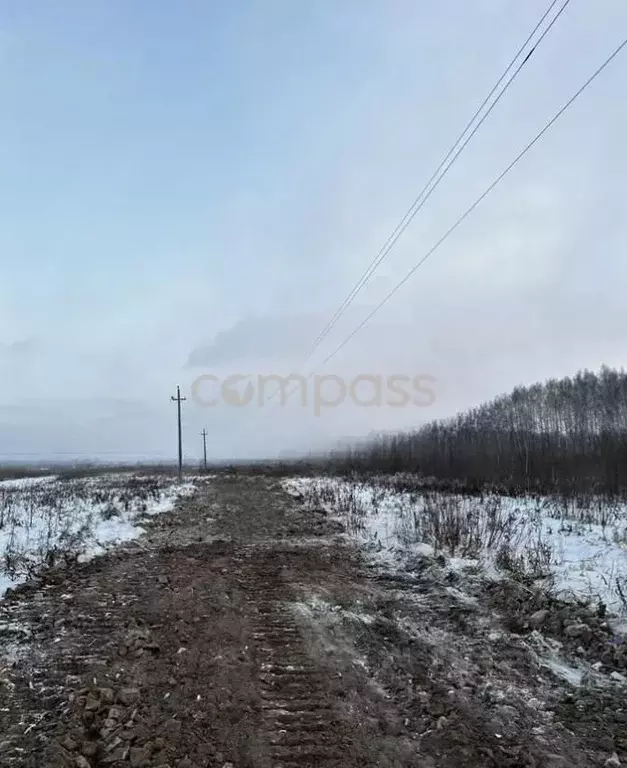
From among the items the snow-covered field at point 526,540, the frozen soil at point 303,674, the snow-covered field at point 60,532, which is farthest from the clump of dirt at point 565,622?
the snow-covered field at point 60,532

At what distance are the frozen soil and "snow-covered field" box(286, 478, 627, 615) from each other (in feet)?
2.40

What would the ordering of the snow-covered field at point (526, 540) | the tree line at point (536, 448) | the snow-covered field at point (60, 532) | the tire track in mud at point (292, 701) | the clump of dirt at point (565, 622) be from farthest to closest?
the tree line at point (536, 448)
the snow-covered field at point (60, 532)
the snow-covered field at point (526, 540)
the clump of dirt at point (565, 622)
the tire track in mud at point (292, 701)

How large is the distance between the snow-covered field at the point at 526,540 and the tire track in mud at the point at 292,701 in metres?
3.27

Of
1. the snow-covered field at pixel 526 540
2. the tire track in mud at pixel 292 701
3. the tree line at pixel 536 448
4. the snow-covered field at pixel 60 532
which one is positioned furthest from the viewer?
the tree line at pixel 536 448

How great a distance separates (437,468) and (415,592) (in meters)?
30.8

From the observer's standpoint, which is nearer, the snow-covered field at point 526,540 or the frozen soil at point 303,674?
the frozen soil at point 303,674

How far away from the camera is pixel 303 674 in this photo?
3984 millimetres

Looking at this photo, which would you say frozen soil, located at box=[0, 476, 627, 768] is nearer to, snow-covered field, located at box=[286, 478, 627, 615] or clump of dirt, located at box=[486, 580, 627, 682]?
clump of dirt, located at box=[486, 580, 627, 682]

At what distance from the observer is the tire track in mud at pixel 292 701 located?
2881mm

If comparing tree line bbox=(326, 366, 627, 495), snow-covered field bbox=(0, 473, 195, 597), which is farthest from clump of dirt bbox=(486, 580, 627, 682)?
tree line bbox=(326, 366, 627, 495)

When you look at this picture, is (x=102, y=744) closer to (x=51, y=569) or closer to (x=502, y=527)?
(x=51, y=569)

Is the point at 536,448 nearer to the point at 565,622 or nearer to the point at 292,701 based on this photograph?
A: the point at 565,622

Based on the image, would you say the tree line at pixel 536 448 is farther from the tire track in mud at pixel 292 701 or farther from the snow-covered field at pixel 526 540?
the tire track in mud at pixel 292 701

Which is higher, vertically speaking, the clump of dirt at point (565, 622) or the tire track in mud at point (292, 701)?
the tire track in mud at point (292, 701)
